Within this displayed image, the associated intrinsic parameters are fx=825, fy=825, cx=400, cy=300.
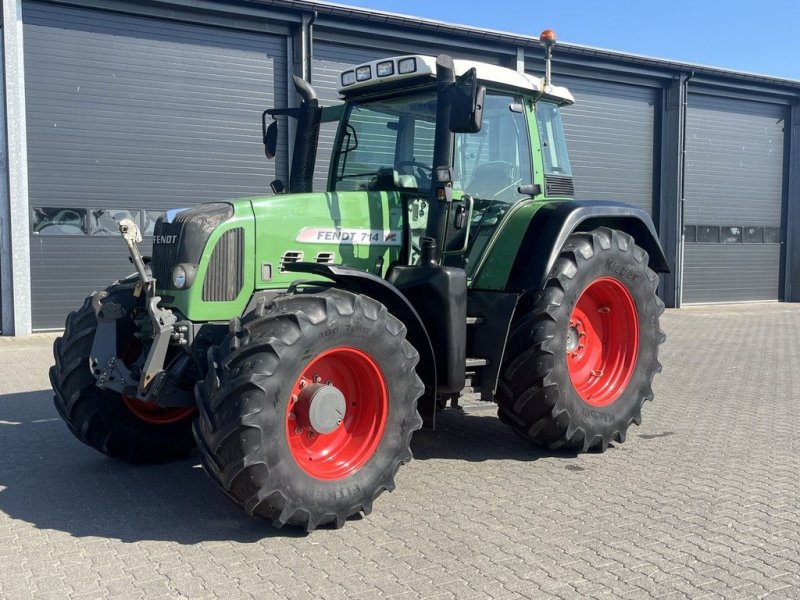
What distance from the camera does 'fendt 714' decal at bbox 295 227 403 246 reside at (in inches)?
192

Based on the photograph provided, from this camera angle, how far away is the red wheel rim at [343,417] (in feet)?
14.1

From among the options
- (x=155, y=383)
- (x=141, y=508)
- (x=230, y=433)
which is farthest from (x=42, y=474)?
(x=230, y=433)

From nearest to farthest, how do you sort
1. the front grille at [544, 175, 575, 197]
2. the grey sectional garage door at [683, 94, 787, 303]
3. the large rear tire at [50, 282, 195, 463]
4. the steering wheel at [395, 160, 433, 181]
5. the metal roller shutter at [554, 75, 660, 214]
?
1. the large rear tire at [50, 282, 195, 463]
2. the steering wheel at [395, 160, 433, 181]
3. the front grille at [544, 175, 575, 197]
4. the metal roller shutter at [554, 75, 660, 214]
5. the grey sectional garage door at [683, 94, 787, 303]

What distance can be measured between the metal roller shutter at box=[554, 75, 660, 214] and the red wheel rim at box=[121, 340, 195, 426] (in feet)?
41.7

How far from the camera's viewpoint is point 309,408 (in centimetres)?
421

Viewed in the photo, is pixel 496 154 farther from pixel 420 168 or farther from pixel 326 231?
pixel 326 231

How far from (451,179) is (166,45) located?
30.5 ft

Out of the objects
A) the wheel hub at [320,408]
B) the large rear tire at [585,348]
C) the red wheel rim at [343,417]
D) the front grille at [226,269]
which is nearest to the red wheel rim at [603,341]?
the large rear tire at [585,348]

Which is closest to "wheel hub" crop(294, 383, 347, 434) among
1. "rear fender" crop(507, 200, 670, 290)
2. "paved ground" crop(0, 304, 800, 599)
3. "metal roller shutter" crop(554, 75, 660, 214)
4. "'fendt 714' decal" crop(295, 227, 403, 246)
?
"paved ground" crop(0, 304, 800, 599)

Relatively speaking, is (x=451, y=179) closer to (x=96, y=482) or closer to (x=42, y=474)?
(x=96, y=482)

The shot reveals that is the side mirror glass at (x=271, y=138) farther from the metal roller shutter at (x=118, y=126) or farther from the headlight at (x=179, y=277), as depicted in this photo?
the metal roller shutter at (x=118, y=126)

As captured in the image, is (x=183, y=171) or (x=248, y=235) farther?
(x=183, y=171)

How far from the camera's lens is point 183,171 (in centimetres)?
1322

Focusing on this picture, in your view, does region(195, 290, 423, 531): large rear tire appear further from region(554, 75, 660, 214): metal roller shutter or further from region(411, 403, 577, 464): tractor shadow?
region(554, 75, 660, 214): metal roller shutter
